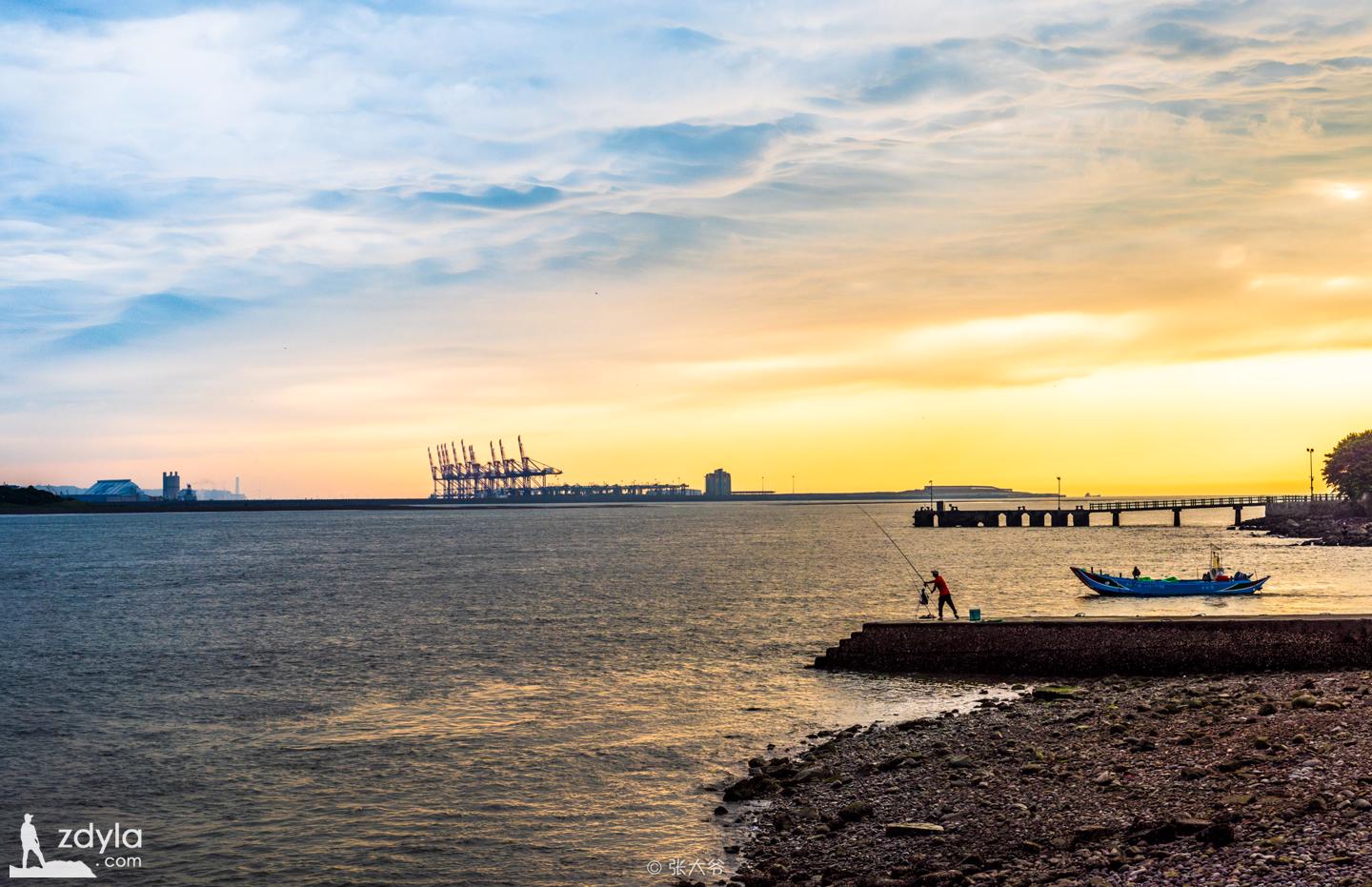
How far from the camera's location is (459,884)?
53.0 feet

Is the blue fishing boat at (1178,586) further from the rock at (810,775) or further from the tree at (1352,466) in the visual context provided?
the tree at (1352,466)

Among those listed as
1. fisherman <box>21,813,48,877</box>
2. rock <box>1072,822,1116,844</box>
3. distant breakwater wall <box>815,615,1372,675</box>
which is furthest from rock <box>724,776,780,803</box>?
distant breakwater wall <box>815,615,1372,675</box>

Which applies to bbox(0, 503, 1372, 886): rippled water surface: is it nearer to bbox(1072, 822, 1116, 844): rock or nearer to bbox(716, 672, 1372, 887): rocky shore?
bbox(716, 672, 1372, 887): rocky shore

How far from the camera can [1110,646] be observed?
29.3 metres

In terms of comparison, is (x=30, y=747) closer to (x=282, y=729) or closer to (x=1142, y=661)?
(x=282, y=729)

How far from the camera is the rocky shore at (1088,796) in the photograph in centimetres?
1286

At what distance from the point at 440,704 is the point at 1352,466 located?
5293 inches

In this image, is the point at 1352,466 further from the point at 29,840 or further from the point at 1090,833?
the point at 29,840

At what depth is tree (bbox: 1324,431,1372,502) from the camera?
129250 millimetres

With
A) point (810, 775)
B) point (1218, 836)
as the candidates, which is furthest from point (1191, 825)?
point (810, 775)

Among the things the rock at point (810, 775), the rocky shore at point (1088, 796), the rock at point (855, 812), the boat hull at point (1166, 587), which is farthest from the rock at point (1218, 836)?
the boat hull at point (1166, 587)

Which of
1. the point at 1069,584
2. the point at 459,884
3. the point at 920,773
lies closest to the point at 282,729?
the point at 459,884

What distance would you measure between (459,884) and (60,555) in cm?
11609

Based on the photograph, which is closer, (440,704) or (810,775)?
(810,775)
